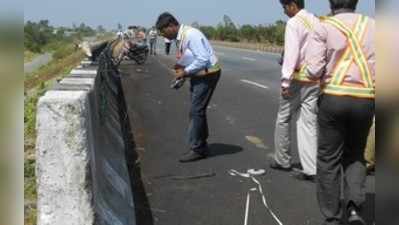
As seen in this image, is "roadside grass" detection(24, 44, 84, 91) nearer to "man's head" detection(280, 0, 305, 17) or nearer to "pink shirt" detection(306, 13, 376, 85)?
"man's head" detection(280, 0, 305, 17)

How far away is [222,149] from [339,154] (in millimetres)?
3874

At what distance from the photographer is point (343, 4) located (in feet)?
15.9

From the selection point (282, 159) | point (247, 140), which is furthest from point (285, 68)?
point (247, 140)

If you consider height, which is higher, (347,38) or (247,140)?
(347,38)

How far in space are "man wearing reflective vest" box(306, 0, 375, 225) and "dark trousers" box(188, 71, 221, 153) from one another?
2811mm

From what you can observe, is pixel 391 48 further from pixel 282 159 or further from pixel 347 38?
pixel 282 159

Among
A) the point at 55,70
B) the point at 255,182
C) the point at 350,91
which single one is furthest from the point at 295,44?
the point at 55,70

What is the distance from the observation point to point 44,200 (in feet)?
12.6

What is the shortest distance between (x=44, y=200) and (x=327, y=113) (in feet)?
7.68

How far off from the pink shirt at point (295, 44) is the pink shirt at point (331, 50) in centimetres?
147

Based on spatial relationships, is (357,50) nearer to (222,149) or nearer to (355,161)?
(355,161)

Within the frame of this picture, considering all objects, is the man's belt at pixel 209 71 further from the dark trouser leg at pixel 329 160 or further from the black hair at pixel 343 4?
the black hair at pixel 343 4

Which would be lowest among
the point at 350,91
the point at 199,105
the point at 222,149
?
the point at 222,149

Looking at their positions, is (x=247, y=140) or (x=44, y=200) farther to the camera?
(x=247, y=140)
